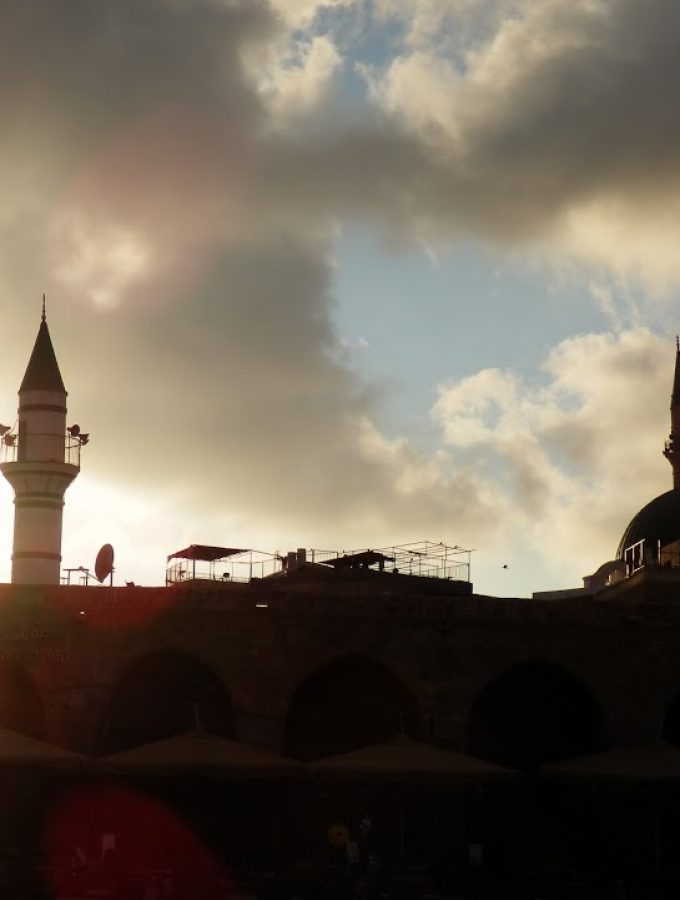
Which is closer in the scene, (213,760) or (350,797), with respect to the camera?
(213,760)

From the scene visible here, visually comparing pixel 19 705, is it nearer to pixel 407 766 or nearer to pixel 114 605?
pixel 114 605

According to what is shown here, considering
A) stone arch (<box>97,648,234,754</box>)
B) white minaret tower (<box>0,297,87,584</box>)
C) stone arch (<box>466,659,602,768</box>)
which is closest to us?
stone arch (<box>97,648,234,754</box>)

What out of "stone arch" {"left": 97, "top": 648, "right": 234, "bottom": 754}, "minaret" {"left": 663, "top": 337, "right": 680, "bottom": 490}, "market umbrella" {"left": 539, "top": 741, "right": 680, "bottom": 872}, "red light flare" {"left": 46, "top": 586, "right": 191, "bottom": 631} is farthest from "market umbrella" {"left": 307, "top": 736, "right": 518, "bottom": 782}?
"minaret" {"left": 663, "top": 337, "right": 680, "bottom": 490}

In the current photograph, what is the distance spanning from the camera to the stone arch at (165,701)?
46.4m

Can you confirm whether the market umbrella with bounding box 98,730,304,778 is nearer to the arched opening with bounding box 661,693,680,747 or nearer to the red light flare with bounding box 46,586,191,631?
the red light flare with bounding box 46,586,191,631

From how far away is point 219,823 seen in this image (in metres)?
45.2

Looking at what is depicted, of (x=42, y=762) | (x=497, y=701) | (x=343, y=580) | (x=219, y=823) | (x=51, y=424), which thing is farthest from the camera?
(x=51, y=424)

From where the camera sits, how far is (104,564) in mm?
52781

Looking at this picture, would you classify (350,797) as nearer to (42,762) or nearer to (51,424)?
(42,762)

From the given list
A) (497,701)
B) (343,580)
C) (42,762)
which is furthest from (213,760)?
(343,580)

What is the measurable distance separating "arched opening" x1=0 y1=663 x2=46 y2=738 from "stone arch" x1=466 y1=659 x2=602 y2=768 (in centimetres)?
1147

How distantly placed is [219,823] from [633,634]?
11752 millimetres

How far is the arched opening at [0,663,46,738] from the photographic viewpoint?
46.8 meters

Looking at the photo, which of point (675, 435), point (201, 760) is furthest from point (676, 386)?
point (201, 760)
